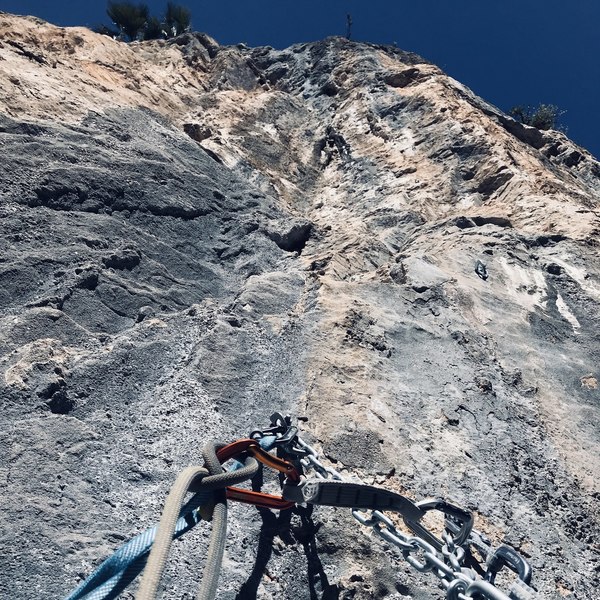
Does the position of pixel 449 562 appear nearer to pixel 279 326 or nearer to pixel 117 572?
pixel 117 572

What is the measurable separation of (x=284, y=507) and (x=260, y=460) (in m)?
0.26

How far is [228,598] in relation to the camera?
10.6 ft

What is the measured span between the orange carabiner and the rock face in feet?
1.35

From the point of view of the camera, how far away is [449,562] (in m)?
2.82

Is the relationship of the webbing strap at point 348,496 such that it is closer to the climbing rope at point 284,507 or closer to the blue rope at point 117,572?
the climbing rope at point 284,507

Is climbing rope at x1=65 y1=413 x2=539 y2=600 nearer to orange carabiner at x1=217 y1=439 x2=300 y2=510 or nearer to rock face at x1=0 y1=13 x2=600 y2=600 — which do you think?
orange carabiner at x1=217 y1=439 x2=300 y2=510

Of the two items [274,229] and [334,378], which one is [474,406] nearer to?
[334,378]

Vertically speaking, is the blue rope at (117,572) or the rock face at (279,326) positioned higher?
the rock face at (279,326)

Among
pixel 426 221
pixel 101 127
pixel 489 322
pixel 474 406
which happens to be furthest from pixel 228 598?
pixel 101 127

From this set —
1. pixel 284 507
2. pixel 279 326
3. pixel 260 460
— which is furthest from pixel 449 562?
pixel 279 326

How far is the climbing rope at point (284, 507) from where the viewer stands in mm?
2340

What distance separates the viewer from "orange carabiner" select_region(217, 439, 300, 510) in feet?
9.70

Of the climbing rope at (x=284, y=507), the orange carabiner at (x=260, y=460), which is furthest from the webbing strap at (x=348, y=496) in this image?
the orange carabiner at (x=260, y=460)

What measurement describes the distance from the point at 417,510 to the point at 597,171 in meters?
10.3
